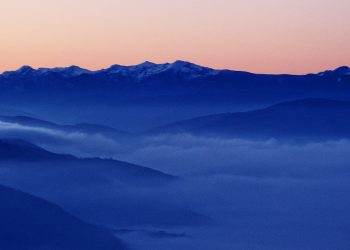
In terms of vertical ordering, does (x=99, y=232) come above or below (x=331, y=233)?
below

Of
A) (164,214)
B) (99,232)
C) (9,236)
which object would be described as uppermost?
(164,214)

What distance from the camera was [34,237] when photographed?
12275cm

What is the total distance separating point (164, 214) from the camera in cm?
19350

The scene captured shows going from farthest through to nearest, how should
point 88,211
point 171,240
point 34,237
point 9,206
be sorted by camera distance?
point 88,211
point 171,240
point 9,206
point 34,237

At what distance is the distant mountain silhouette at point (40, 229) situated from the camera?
122 metres

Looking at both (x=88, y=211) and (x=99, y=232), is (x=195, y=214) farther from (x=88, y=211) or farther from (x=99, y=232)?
(x=99, y=232)

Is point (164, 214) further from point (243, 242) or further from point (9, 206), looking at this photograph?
point (9, 206)

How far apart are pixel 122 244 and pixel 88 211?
40.9 metres

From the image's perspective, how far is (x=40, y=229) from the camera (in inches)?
4909

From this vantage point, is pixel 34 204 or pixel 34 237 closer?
pixel 34 237

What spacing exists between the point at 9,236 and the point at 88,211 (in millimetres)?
62149

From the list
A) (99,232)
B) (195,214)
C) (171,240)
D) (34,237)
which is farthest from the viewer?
(195,214)

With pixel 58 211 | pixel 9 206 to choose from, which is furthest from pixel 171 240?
pixel 9 206

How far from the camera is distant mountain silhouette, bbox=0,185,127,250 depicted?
122 m
